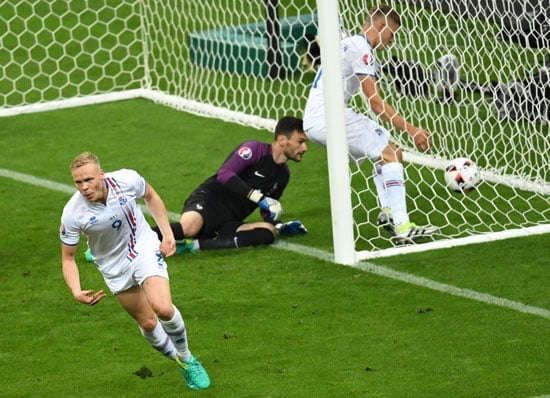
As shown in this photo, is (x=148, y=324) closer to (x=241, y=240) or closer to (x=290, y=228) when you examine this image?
(x=241, y=240)

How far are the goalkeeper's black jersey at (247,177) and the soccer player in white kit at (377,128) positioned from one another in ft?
1.60

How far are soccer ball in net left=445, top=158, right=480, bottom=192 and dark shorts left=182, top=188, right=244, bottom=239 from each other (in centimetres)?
171

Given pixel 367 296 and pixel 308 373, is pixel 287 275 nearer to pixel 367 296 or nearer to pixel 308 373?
pixel 367 296

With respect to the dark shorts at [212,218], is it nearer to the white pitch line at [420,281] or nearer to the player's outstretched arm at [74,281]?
the white pitch line at [420,281]

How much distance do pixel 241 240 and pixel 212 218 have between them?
0.27 meters

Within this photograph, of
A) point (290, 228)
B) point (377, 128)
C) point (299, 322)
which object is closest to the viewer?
point (299, 322)

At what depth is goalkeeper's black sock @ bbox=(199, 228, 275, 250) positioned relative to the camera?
10.6 m

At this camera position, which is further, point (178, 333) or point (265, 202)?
point (265, 202)

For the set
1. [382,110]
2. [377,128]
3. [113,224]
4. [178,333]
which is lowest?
[178,333]

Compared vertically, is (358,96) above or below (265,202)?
above

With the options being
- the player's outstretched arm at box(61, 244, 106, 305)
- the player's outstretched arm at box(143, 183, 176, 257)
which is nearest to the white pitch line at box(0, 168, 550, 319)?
the player's outstretched arm at box(143, 183, 176, 257)

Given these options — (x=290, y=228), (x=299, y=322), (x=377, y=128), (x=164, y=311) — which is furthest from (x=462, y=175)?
(x=164, y=311)

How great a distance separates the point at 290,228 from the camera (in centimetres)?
1096

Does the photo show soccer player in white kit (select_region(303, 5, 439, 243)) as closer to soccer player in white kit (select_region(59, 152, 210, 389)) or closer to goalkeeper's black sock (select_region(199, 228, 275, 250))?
goalkeeper's black sock (select_region(199, 228, 275, 250))
